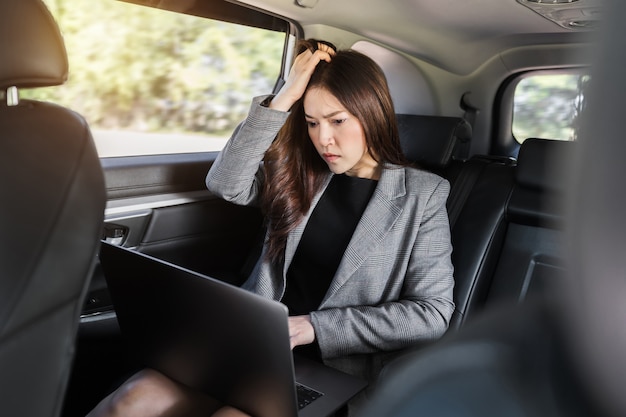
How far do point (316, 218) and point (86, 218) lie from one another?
777 mm

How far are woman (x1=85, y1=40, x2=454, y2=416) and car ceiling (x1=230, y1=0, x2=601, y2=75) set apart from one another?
0.50 ft

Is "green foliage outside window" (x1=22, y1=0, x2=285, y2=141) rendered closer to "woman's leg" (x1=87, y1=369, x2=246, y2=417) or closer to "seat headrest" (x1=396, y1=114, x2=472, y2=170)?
"seat headrest" (x1=396, y1=114, x2=472, y2=170)

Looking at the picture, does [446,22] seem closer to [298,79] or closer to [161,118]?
[298,79]

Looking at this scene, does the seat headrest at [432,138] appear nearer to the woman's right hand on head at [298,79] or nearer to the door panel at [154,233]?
the woman's right hand on head at [298,79]

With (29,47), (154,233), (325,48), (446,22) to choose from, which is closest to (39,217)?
(29,47)

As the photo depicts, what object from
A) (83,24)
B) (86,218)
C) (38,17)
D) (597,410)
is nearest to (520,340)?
(597,410)

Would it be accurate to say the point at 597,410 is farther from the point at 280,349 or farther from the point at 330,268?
the point at 330,268

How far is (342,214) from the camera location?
165 cm

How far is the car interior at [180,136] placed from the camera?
36.5 inches

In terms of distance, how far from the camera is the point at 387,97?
1.62 m

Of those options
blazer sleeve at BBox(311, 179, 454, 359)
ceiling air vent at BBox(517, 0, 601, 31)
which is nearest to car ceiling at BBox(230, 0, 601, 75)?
ceiling air vent at BBox(517, 0, 601, 31)

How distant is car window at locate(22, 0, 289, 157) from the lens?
5.65ft

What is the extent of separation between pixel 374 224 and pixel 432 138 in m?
0.51

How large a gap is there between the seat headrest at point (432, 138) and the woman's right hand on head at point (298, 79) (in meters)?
0.42
